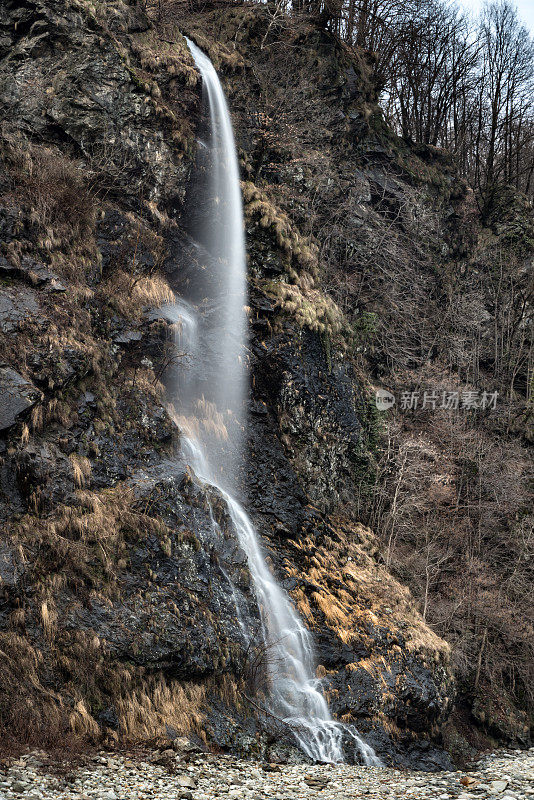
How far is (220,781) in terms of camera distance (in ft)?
24.5

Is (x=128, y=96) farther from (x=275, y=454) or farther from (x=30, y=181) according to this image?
(x=275, y=454)

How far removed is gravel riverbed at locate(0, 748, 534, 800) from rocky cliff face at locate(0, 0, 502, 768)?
0.61 meters

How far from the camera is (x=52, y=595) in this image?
8.56 metres

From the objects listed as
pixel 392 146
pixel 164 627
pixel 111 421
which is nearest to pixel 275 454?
pixel 111 421

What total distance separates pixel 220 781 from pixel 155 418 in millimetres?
6505

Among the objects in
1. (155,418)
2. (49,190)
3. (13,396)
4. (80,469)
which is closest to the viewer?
(13,396)

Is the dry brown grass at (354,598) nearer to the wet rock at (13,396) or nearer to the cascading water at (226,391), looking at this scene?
the cascading water at (226,391)

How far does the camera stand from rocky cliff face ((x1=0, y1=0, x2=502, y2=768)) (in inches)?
346

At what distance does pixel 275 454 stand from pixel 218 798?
8.85m

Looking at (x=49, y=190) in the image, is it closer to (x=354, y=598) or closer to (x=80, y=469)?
(x=80, y=469)

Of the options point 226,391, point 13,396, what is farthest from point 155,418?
point 226,391

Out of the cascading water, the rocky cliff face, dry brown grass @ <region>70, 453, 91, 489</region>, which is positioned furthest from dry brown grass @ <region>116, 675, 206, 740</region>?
dry brown grass @ <region>70, 453, 91, 489</region>

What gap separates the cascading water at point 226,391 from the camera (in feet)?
35.6

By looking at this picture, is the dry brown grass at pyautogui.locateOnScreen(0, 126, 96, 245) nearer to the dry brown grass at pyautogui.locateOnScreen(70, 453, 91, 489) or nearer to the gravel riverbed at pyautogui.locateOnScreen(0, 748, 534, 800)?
the dry brown grass at pyautogui.locateOnScreen(70, 453, 91, 489)
